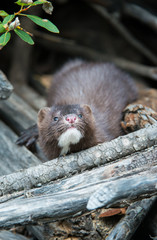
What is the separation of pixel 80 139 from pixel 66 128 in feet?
0.78

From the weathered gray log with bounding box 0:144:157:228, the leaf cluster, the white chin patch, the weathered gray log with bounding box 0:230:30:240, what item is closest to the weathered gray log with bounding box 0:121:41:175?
the white chin patch

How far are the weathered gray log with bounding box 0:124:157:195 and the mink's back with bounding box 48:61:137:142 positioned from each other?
0.73m

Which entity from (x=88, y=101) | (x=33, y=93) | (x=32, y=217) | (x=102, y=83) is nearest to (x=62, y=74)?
(x=33, y=93)

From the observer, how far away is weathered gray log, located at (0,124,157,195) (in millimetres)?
3100

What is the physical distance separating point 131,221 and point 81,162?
2.41ft

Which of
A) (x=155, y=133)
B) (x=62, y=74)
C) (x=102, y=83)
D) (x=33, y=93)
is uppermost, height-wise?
(x=155, y=133)

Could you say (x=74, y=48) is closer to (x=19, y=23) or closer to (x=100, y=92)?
(x=100, y=92)

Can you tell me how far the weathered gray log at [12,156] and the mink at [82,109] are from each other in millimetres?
130

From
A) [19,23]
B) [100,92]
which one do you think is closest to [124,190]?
[19,23]

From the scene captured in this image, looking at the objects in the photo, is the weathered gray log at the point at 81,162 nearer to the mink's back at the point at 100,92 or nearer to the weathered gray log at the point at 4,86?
the mink's back at the point at 100,92

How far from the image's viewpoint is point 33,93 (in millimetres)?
6199

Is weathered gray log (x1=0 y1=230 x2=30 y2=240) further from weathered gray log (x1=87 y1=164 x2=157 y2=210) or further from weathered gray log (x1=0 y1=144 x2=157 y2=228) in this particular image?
weathered gray log (x1=87 y1=164 x2=157 y2=210)

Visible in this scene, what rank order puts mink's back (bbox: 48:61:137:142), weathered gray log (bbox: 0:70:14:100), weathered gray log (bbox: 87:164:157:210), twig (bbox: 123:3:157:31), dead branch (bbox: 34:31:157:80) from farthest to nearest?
dead branch (bbox: 34:31:157:80) < twig (bbox: 123:3:157:31) < mink's back (bbox: 48:61:137:142) < weathered gray log (bbox: 0:70:14:100) < weathered gray log (bbox: 87:164:157:210)

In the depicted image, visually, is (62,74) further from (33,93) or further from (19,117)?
(19,117)
